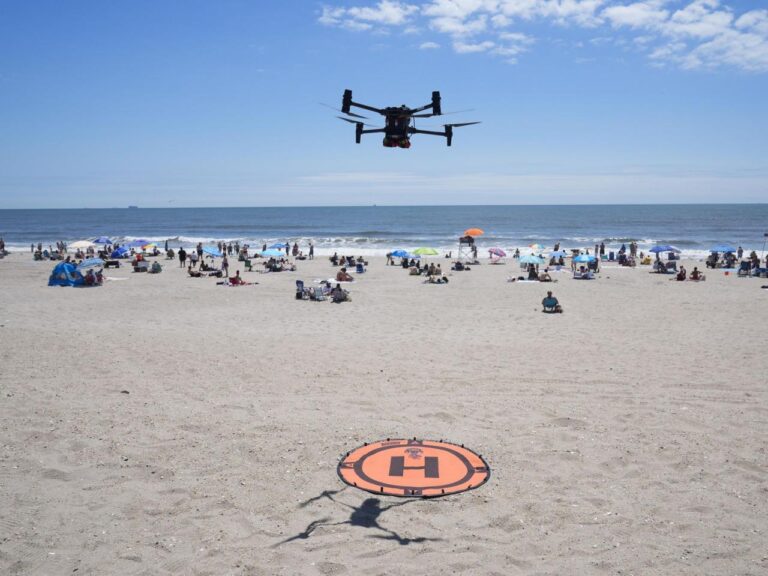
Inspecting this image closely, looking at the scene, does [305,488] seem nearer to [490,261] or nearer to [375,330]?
[375,330]

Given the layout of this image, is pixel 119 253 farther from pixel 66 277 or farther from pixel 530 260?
pixel 530 260

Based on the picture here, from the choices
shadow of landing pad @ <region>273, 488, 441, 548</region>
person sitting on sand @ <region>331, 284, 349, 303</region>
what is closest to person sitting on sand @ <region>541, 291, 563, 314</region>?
person sitting on sand @ <region>331, 284, 349, 303</region>

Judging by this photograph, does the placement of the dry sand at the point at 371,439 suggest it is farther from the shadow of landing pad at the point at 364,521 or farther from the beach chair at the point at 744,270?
the beach chair at the point at 744,270

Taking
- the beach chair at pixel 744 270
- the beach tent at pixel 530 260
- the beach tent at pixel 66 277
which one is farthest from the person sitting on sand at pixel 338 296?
the beach chair at pixel 744 270

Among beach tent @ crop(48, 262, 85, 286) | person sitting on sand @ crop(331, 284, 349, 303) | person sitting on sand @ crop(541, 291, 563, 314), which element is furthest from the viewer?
beach tent @ crop(48, 262, 85, 286)

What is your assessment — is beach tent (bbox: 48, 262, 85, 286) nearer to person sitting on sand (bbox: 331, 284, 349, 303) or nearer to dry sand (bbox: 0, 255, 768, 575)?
dry sand (bbox: 0, 255, 768, 575)
